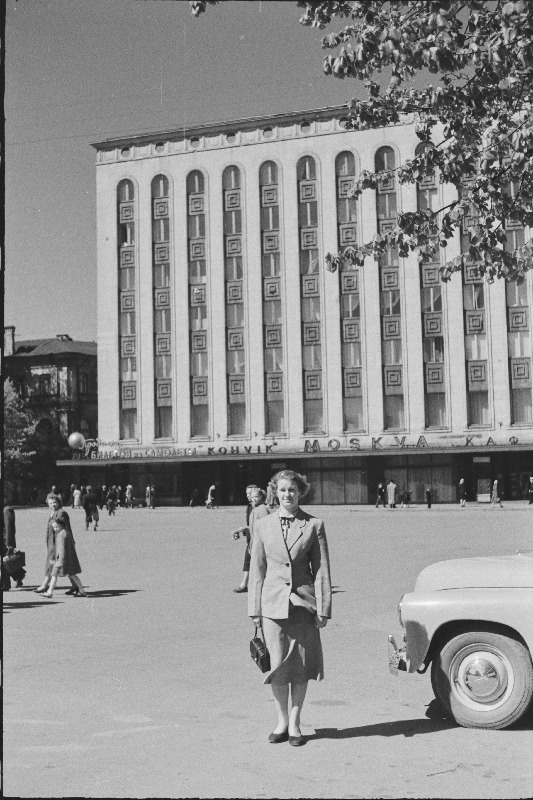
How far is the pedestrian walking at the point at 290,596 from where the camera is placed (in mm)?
6953

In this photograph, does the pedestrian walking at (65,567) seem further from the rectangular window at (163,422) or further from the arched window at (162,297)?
the rectangular window at (163,422)

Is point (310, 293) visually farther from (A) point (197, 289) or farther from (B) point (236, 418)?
(B) point (236, 418)

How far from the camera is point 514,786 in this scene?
19.2 ft

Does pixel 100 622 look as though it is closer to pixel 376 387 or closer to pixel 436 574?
pixel 436 574

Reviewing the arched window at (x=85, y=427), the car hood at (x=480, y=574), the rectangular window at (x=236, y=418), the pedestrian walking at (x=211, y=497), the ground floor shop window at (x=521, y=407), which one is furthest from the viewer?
the arched window at (x=85, y=427)

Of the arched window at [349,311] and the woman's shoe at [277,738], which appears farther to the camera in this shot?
the arched window at [349,311]

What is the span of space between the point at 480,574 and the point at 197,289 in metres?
61.3

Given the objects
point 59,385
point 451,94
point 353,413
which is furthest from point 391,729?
point 59,385

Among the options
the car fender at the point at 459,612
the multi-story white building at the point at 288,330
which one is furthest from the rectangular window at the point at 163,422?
the car fender at the point at 459,612

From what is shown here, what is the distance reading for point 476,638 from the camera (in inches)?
289

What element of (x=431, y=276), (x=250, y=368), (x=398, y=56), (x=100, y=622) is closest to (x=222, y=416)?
(x=250, y=368)

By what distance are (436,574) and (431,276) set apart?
57111mm

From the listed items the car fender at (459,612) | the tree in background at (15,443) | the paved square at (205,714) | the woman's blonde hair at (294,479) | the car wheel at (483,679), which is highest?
the tree in background at (15,443)

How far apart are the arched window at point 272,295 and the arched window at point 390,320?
6.45 m
